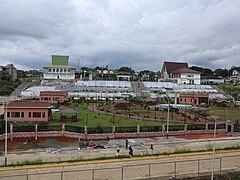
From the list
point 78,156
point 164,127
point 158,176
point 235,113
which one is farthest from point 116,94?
point 158,176

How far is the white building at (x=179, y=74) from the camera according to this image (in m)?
105

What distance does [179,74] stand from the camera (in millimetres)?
106562

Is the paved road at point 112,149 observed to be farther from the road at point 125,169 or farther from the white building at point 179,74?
the white building at point 179,74

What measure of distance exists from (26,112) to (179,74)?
77.1 m

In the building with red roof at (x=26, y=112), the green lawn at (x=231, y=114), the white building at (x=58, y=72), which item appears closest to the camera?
the building with red roof at (x=26, y=112)

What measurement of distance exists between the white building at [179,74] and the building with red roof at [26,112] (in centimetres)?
7171

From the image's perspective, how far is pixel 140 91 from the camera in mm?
83938

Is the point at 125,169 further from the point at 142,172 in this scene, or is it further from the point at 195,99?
the point at 195,99

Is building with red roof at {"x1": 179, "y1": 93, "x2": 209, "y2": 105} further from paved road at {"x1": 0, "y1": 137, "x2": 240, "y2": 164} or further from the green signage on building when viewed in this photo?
the green signage on building

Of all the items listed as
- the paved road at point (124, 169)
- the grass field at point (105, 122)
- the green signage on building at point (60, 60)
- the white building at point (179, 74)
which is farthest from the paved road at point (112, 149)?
the green signage on building at point (60, 60)

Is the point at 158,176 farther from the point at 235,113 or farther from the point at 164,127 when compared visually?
the point at 235,113

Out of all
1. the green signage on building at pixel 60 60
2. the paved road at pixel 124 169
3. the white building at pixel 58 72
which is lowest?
the paved road at pixel 124 169

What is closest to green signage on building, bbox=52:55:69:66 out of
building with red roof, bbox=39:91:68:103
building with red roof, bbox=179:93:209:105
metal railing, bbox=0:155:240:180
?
building with red roof, bbox=39:91:68:103

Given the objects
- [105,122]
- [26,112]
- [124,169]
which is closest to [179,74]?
[105,122]
